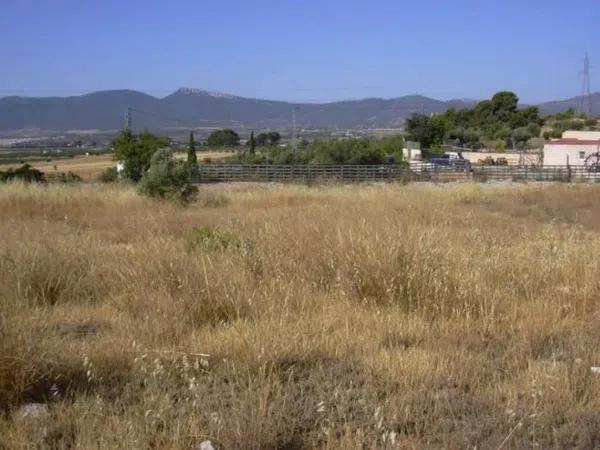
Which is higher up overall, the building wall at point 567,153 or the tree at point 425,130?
the tree at point 425,130

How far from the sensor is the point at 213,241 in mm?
8281

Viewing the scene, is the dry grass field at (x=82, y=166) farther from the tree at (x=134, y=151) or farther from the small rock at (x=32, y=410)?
the small rock at (x=32, y=410)

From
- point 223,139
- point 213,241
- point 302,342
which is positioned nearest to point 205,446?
point 302,342

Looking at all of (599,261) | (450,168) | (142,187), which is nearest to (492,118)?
(450,168)

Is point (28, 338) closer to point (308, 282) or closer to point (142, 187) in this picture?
point (308, 282)

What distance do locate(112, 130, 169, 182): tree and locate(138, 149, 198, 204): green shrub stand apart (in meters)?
19.8

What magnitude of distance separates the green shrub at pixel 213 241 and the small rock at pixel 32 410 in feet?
13.8

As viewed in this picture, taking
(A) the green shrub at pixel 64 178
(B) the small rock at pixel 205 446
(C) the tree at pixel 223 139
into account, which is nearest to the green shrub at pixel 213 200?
(A) the green shrub at pixel 64 178

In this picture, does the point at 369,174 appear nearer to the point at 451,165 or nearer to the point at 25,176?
the point at 451,165

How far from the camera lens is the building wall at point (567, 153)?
68.9 metres

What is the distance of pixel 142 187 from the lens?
990 inches

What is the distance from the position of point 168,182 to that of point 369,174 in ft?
83.7

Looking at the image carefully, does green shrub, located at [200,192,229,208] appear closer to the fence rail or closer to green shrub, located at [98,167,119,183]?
the fence rail

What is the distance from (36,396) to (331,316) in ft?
7.48
